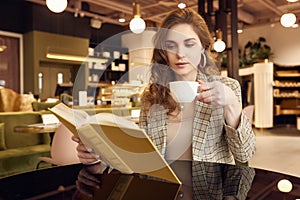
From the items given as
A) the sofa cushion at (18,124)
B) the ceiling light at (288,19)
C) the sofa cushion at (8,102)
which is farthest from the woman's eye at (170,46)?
the ceiling light at (288,19)

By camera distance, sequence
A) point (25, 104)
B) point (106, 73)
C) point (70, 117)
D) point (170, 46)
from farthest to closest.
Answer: point (106, 73) < point (25, 104) < point (170, 46) < point (70, 117)

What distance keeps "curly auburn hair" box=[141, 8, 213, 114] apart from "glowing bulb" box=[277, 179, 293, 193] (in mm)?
519

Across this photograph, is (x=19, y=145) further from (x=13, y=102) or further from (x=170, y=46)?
(x=170, y=46)

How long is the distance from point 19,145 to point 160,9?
514 centimetres

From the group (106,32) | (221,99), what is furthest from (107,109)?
(106,32)

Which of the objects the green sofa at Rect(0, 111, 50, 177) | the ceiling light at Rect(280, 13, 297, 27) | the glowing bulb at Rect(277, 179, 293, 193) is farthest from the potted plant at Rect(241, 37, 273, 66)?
the glowing bulb at Rect(277, 179, 293, 193)

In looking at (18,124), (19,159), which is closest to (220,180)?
(19,159)

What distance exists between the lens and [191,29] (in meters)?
1.26

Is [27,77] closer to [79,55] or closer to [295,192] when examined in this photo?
[79,55]

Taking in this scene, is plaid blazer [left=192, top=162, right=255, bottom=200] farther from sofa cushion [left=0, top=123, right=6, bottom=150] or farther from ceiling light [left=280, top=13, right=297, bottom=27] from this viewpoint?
ceiling light [left=280, top=13, right=297, bottom=27]

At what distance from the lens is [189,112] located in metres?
1.27

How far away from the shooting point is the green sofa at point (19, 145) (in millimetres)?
3131

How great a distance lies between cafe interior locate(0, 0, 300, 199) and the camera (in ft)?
3.96

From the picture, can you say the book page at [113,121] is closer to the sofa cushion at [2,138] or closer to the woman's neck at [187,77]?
the woman's neck at [187,77]
